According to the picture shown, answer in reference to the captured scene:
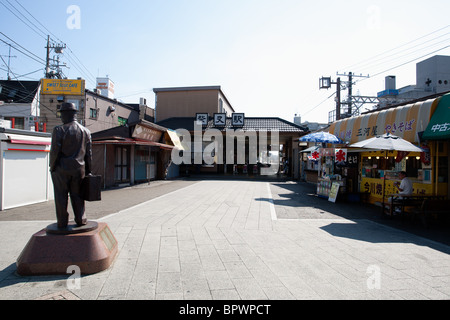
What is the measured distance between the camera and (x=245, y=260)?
13.8 feet

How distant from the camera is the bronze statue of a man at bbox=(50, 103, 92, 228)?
3.85 meters

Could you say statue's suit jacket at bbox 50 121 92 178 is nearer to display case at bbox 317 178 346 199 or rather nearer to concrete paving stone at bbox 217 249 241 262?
concrete paving stone at bbox 217 249 241 262

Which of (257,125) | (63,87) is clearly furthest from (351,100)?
(63,87)

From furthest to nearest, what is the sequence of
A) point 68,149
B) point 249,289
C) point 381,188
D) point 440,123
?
1. point 381,188
2. point 440,123
3. point 68,149
4. point 249,289

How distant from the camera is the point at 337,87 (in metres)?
22.2

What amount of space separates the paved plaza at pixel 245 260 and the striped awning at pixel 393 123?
3388mm

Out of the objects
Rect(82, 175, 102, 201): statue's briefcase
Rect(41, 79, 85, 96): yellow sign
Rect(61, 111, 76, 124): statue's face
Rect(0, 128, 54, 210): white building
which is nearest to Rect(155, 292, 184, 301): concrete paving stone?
Rect(82, 175, 102, 201): statue's briefcase

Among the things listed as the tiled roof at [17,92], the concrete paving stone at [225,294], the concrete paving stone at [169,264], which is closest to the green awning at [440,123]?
the concrete paving stone at [225,294]

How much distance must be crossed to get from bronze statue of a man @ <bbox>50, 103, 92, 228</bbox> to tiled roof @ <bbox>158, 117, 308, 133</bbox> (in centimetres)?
1879

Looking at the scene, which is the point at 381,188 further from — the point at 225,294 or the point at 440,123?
the point at 225,294

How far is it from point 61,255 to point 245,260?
2715 millimetres
